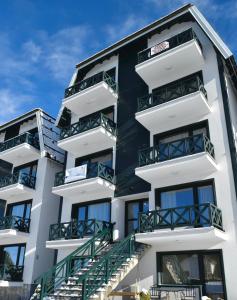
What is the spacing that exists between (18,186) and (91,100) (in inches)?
288

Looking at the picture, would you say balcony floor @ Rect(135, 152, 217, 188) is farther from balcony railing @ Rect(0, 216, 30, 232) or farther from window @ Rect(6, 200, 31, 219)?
window @ Rect(6, 200, 31, 219)

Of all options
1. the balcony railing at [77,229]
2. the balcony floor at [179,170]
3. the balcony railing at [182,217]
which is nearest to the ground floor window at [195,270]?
the balcony railing at [182,217]

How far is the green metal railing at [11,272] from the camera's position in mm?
19489

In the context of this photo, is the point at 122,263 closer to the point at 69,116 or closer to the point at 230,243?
the point at 230,243

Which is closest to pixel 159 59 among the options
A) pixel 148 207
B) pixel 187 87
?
pixel 187 87

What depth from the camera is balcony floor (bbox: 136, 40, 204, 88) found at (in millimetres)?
16047

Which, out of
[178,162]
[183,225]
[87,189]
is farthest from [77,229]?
[178,162]

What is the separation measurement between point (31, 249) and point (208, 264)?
11.2m

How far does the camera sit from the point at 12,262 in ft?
67.3

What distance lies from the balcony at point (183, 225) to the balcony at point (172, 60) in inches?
294

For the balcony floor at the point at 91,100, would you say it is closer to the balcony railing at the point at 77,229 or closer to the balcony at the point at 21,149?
the balcony at the point at 21,149

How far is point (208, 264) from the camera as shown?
12992 mm

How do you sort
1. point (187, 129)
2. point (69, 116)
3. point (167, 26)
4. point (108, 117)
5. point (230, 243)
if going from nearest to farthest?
point (230, 243) < point (187, 129) < point (167, 26) < point (108, 117) < point (69, 116)

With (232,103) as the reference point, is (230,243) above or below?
below
